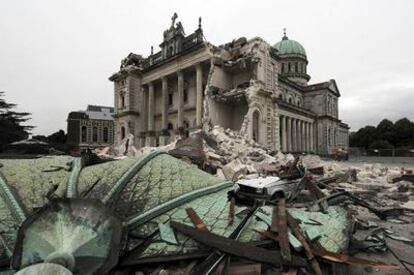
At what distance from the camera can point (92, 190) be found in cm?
282

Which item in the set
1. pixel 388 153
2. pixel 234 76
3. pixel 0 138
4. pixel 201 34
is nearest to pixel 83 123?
pixel 0 138

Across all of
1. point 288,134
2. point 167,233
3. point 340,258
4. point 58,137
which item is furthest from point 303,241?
point 58,137

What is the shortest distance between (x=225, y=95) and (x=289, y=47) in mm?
28571

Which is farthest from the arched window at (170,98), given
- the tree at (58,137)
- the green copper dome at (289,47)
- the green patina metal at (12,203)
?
the tree at (58,137)

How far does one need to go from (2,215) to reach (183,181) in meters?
1.80

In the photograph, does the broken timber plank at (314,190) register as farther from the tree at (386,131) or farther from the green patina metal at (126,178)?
Answer: the tree at (386,131)

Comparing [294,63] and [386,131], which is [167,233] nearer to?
[294,63]

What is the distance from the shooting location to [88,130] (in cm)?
5269

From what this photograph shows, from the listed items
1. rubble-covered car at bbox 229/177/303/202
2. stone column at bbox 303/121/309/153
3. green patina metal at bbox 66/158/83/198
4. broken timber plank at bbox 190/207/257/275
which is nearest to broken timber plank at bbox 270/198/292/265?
broken timber plank at bbox 190/207/257/275

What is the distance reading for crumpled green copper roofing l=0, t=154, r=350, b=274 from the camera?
2573 mm

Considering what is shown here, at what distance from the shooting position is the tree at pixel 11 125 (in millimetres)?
34219

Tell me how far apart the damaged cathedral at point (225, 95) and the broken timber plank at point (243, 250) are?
1657 centimetres

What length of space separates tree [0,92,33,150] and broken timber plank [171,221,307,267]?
39262 millimetres

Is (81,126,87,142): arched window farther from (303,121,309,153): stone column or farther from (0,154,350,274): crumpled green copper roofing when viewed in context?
(0,154,350,274): crumpled green copper roofing
